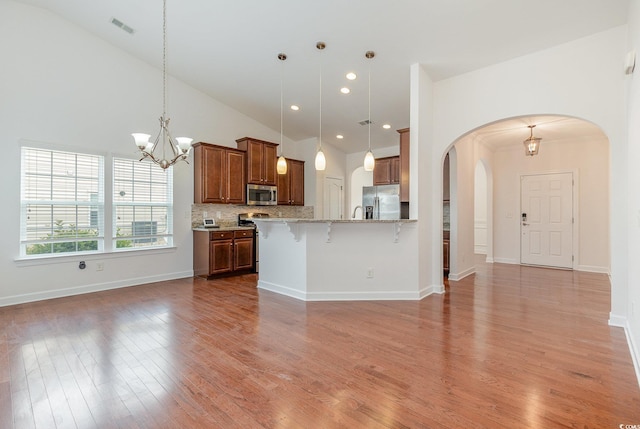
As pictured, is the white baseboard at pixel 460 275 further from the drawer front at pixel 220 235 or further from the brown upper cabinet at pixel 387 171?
the drawer front at pixel 220 235

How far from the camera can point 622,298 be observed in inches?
130

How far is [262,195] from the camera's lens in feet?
22.4

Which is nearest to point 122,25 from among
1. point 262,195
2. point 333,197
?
point 262,195

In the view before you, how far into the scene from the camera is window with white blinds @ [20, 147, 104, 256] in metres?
4.39

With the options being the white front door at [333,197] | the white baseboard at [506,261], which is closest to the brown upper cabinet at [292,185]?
the white front door at [333,197]

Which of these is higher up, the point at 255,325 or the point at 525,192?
the point at 525,192

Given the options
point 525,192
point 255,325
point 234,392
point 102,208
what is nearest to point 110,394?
point 234,392

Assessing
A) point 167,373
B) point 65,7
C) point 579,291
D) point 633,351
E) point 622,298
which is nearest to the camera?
point 167,373

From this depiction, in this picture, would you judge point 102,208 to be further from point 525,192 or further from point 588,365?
point 525,192

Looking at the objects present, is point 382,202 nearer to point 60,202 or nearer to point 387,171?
point 387,171

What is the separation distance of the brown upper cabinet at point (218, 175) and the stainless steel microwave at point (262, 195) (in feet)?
0.52

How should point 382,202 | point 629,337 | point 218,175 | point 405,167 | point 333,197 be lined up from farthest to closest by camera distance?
point 333,197
point 382,202
point 218,175
point 405,167
point 629,337

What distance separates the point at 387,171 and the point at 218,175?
11.0 ft

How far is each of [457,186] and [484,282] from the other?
1679 mm
